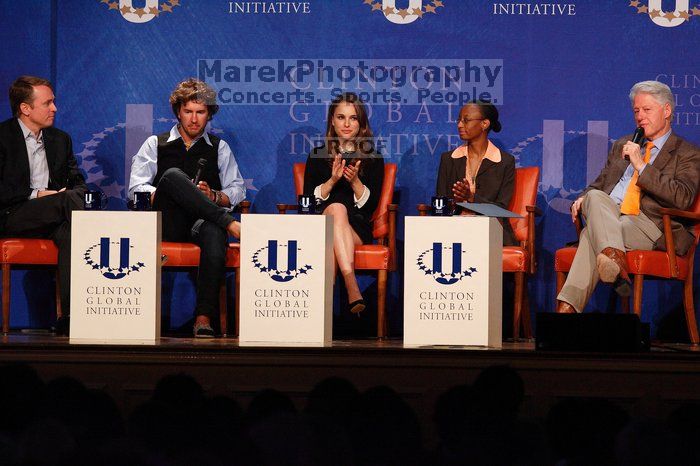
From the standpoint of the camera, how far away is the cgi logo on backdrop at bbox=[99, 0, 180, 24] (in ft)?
19.9

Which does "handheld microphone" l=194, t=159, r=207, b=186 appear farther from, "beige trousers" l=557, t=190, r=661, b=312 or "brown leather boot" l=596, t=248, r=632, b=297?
"brown leather boot" l=596, t=248, r=632, b=297

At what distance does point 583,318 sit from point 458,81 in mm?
2645

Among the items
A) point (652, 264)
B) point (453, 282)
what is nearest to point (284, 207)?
point (453, 282)

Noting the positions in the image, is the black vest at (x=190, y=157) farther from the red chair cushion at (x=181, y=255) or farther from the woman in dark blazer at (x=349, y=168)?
the red chair cushion at (x=181, y=255)

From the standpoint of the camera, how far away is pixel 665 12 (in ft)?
19.4

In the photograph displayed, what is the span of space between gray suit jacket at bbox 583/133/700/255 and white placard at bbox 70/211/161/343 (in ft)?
7.94

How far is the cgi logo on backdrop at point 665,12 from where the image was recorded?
5898mm

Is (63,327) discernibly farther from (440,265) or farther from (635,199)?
(635,199)

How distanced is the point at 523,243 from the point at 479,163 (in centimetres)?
55

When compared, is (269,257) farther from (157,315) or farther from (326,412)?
(326,412)

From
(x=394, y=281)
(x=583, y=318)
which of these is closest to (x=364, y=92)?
(x=394, y=281)

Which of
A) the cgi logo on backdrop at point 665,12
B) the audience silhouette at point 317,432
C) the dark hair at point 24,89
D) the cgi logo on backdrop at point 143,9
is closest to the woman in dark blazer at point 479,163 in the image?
the cgi logo on backdrop at point 665,12

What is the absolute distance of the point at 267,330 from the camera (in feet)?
13.6

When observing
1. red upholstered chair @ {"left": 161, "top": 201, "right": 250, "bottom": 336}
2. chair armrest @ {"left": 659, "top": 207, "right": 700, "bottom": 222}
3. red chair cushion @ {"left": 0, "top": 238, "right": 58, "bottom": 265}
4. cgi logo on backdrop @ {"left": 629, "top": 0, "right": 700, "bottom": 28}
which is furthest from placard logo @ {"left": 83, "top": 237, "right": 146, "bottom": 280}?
cgi logo on backdrop @ {"left": 629, "top": 0, "right": 700, "bottom": 28}
